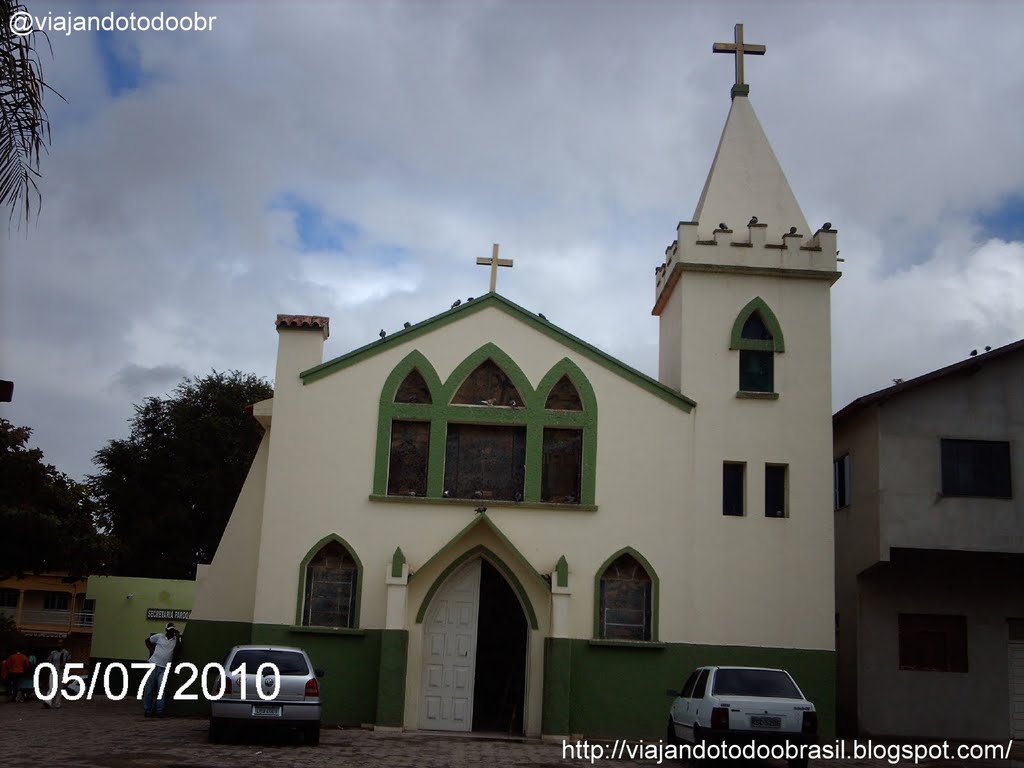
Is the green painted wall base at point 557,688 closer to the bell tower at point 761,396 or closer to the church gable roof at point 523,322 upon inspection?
the bell tower at point 761,396

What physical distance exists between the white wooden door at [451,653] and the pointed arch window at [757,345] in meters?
6.59

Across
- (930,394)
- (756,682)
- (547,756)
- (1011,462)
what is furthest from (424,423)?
(1011,462)

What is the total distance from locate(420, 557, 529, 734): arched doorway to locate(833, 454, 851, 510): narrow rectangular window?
7.81m

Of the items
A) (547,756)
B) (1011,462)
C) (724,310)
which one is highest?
(724,310)

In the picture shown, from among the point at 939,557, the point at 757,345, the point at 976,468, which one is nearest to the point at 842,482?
the point at 939,557

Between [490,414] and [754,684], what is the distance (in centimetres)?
790

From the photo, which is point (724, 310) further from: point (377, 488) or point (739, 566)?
→ point (377, 488)

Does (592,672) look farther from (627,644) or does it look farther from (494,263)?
(494,263)

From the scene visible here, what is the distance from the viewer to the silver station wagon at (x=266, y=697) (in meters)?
16.6

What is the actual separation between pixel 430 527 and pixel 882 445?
923cm

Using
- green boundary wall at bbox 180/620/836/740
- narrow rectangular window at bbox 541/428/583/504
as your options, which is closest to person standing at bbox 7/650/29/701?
green boundary wall at bbox 180/620/836/740

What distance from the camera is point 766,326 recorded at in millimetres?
23250

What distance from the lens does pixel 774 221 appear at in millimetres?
24109

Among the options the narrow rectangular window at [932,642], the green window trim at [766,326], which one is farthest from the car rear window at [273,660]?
the narrow rectangular window at [932,642]
